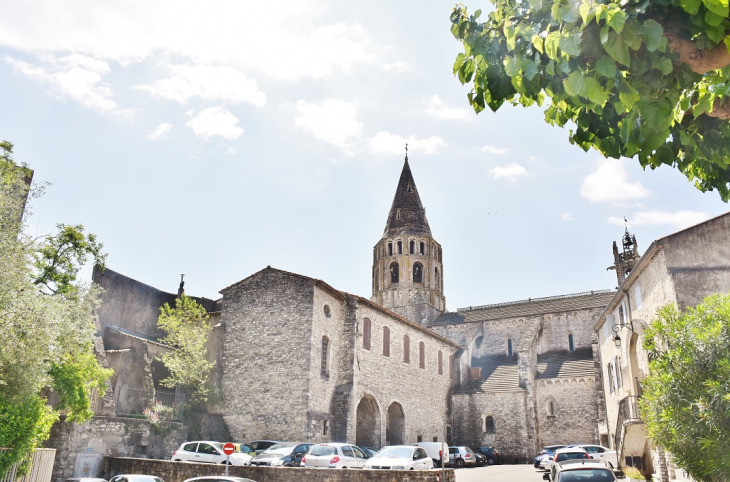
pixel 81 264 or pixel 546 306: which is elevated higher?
pixel 546 306

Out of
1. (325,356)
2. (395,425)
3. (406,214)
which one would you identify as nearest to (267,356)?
(325,356)

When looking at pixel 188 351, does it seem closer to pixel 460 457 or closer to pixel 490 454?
pixel 460 457

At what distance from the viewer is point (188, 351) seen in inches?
1040

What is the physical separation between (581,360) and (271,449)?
24793mm

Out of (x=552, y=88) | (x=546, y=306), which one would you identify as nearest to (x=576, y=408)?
(x=546, y=306)

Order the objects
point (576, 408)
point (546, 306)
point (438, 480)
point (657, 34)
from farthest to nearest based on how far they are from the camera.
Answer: point (546, 306) → point (576, 408) → point (438, 480) → point (657, 34)

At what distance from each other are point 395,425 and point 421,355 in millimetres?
4950

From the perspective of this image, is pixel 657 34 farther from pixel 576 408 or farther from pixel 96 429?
pixel 576 408

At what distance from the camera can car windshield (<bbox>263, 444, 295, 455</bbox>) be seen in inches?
763

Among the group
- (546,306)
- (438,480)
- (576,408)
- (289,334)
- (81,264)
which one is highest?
(546,306)

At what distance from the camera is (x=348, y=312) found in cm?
2798

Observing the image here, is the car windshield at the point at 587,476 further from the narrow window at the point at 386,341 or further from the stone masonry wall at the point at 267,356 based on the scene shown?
the narrow window at the point at 386,341

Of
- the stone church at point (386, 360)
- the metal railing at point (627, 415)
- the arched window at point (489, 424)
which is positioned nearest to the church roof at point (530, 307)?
the stone church at point (386, 360)

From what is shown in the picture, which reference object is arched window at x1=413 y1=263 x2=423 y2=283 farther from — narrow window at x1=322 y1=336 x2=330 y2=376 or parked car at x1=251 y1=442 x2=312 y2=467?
parked car at x1=251 y1=442 x2=312 y2=467
